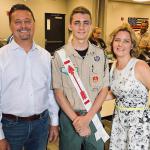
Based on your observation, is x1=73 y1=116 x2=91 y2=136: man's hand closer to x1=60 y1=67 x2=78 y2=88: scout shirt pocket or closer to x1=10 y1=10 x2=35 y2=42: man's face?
x1=60 y1=67 x2=78 y2=88: scout shirt pocket

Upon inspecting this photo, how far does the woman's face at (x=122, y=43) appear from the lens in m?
2.05

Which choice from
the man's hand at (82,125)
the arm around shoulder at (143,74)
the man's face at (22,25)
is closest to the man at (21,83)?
the man's face at (22,25)

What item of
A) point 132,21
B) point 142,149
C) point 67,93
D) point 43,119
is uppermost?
point 132,21

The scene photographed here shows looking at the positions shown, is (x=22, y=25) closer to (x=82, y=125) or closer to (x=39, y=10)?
(x=82, y=125)

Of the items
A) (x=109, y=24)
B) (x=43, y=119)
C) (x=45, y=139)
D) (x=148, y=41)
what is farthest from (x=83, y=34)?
(x=109, y=24)

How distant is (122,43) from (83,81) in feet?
1.41

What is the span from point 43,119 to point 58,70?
0.40 meters

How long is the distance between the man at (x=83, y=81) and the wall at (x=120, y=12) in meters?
7.28

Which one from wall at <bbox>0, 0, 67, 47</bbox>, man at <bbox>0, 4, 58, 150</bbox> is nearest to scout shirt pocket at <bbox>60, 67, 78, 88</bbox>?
man at <bbox>0, 4, 58, 150</bbox>

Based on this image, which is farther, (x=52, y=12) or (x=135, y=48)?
(x=52, y=12)

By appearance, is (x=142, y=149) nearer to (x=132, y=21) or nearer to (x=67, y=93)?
(x=67, y=93)

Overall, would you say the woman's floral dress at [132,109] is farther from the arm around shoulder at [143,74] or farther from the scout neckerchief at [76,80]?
the scout neckerchief at [76,80]

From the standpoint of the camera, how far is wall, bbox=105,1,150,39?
9.23 meters

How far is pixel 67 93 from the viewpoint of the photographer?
198 cm
